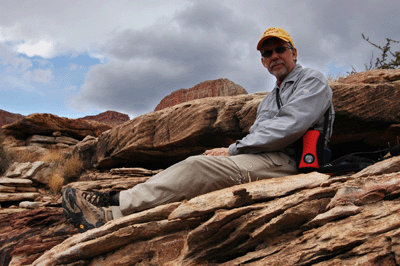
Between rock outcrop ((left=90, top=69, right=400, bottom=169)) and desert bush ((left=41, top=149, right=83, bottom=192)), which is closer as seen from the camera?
rock outcrop ((left=90, top=69, right=400, bottom=169))

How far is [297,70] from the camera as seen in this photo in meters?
3.81

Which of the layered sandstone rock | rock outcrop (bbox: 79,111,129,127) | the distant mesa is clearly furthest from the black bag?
rock outcrop (bbox: 79,111,129,127)

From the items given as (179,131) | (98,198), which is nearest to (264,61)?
(98,198)

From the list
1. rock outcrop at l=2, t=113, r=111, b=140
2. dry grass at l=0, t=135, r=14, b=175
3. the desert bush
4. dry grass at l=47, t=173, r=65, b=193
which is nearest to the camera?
dry grass at l=47, t=173, r=65, b=193

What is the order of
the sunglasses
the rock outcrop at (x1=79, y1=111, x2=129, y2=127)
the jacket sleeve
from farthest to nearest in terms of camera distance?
the rock outcrop at (x1=79, y1=111, x2=129, y2=127), the sunglasses, the jacket sleeve

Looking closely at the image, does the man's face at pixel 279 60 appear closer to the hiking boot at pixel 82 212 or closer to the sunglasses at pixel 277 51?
the sunglasses at pixel 277 51

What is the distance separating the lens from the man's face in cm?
386

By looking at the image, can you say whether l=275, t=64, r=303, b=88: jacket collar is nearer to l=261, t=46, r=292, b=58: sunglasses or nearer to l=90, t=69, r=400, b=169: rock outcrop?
l=261, t=46, r=292, b=58: sunglasses

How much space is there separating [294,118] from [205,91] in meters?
15.7

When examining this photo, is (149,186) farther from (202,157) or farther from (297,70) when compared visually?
(297,70)

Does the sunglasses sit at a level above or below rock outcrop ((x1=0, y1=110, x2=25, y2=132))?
below

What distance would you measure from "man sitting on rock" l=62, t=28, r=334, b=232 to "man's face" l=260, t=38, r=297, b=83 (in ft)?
0.46

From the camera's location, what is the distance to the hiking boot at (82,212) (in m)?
3.26

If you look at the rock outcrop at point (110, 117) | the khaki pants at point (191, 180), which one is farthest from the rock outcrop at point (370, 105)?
the rock outcrop at point (110, 117)
